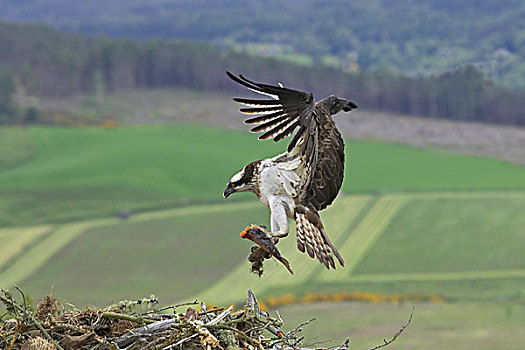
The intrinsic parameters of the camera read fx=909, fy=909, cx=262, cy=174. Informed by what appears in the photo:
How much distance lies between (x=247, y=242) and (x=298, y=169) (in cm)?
2973

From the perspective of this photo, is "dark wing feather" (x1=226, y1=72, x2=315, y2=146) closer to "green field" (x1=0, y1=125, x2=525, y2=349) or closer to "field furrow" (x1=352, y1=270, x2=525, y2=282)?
"green field" (x1=0, y1=125, x2=525, y2=349)

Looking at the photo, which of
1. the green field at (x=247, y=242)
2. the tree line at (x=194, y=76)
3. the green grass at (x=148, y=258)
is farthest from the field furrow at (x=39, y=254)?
the tree line at (x=194, y=76)

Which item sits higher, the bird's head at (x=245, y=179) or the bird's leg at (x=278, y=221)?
the bird's head at (x=245, y=179)

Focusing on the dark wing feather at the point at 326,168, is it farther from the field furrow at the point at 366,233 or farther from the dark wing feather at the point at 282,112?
the field furrow at the point at 366,233

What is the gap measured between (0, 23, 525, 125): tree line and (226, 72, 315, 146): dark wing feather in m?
49.4

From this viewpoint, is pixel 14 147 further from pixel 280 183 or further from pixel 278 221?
pixel 278 221

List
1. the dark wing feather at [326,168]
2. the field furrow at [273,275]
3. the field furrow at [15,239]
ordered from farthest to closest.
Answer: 1. the field furrow at [15,239]
2. the field furrow at [273,275]
3. the dark wing feather at [326,168]

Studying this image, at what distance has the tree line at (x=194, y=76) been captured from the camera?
6003 cm

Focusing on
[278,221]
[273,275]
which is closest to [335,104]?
[278,221]

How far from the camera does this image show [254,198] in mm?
42469

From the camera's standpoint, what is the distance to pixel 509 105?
195 ft

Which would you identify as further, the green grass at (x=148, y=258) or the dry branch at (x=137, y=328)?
the green grass at (x=148, y=258)

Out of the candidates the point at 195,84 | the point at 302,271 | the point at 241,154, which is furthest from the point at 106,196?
the point at 195,84

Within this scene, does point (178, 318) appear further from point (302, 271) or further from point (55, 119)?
point (55, 119)
